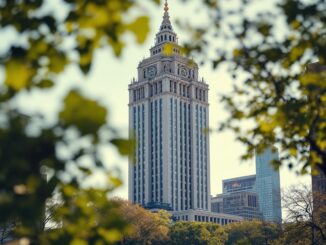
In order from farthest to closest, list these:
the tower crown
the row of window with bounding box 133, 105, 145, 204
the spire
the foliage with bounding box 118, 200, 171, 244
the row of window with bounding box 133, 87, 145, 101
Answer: the spire < the row of window with bounding box 133, 87, 145, 101 < the tower crown < the row of window with bounding box 133, 105, 145, 204 < the foliage with bounding box 118, 200, 171, 244

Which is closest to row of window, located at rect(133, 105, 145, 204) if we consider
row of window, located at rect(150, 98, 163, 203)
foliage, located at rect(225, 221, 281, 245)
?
row of window, located at rect(150, 98, 163, 203)

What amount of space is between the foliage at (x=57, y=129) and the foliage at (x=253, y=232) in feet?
231

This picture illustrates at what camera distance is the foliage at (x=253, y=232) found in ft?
261

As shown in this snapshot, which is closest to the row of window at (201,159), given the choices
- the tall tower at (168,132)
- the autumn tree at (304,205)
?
the tall tower at (168,132)

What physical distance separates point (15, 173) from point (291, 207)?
4645cm

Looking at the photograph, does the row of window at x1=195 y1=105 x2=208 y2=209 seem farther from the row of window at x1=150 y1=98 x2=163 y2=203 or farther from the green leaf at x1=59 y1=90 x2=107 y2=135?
the green leaf at x1=59 y1=90 x2=107 y2=135

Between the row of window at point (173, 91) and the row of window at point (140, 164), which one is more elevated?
the row of window at point (173, 91)

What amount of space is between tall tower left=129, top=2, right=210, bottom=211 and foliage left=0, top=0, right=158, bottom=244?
13885 centimetres

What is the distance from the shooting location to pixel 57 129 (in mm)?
4219

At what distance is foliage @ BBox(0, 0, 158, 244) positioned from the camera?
13.4 ft

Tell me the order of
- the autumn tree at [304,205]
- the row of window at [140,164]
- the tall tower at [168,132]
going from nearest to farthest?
1. the autumn tree at [304,205]
2. the tall tower at [168,132]
3. the row of window at [140,164]

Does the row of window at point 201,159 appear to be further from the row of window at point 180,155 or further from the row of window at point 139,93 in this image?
the row of window at point 139,93

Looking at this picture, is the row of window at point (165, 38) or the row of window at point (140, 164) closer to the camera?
the row of window at point (140, 164)

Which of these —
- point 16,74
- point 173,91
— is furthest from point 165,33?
point 16,74
